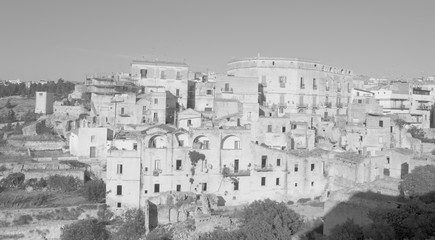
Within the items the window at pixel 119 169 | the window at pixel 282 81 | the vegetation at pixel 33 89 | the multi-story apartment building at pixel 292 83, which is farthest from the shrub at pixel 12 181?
the vegetation at pixel 33 89

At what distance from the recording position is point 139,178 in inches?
1189

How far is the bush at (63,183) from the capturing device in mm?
31703

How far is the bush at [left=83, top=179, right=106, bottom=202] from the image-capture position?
30750 millimetres

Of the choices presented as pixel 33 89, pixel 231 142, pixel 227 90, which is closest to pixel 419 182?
pixel 231 142

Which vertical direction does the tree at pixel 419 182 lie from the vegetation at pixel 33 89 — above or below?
below

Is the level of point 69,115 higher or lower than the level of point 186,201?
higher

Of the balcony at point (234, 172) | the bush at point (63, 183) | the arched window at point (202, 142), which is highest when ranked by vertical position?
the arched window at point (202, 142)

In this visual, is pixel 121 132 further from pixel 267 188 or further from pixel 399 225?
pixel 399 225

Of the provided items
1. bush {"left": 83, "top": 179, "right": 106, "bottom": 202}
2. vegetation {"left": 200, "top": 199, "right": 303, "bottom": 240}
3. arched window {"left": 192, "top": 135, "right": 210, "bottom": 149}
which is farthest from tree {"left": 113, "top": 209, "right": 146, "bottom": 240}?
arched window {"left": 192, "top": 135, "right": 210, "bottom": 149}

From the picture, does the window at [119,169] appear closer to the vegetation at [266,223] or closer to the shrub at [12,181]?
the shrub at [12,181]

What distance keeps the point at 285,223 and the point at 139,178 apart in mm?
9866

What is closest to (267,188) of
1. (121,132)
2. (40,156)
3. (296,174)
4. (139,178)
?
(296,174)

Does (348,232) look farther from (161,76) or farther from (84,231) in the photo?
(161,76)

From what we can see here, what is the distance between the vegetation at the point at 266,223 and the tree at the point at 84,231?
6.57 metres
